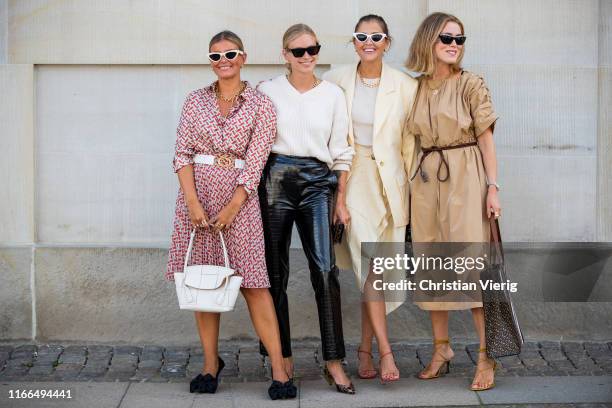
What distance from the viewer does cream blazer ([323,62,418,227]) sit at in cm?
609

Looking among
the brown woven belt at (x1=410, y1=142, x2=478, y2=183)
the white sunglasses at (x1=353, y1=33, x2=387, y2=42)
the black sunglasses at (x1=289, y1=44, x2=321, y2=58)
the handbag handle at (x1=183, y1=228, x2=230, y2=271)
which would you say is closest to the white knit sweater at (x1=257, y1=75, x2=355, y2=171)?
the black sunglasses at (x1=289, y1=44, x2=321, y2=58)

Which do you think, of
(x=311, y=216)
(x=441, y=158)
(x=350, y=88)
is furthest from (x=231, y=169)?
(x=441, y=158)

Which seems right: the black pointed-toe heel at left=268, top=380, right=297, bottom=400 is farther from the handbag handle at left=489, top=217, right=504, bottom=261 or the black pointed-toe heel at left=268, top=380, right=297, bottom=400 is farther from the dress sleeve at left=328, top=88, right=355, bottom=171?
the handbag handle at left=489, top=217, right=504, bottom=261

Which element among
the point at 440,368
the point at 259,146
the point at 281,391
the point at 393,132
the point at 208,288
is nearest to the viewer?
the point at 208,288

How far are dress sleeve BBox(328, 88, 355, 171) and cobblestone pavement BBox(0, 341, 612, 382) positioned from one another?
1.40 meters

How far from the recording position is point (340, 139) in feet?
19.7

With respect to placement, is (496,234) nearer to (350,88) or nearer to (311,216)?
(311,216)

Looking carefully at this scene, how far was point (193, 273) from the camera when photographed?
564cm

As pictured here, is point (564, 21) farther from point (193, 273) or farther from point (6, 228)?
point (6, 228)

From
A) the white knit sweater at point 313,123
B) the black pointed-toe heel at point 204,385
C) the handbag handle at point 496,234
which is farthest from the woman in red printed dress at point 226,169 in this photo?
the handbag handle at point 496,234

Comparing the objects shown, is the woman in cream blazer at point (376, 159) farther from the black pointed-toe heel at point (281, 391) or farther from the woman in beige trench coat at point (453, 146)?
the black pointed-toe heel at point (281, 391)

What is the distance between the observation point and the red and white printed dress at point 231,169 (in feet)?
19.0

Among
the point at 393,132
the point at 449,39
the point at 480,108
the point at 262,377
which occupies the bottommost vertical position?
the point at 262,377

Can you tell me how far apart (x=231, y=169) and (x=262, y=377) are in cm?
144
